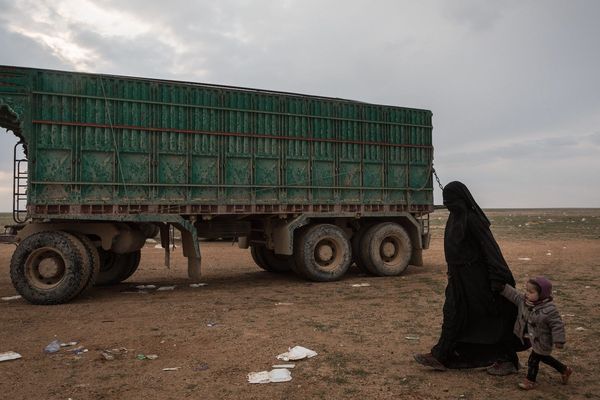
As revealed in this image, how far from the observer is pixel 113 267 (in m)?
9.64

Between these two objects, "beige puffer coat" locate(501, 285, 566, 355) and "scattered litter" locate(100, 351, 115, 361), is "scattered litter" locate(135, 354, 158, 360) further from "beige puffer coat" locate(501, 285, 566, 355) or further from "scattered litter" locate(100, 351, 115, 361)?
"beige puffer coat" locate(501, 285, 566, 355)

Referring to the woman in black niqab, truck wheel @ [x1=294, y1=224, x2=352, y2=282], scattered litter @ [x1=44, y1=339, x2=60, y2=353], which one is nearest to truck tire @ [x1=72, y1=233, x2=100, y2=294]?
scattered litter @ [x1=44, y1=339, x2=60, y2=353]

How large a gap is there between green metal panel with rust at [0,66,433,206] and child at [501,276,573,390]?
6253mm

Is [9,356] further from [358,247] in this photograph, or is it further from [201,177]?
[358,247]

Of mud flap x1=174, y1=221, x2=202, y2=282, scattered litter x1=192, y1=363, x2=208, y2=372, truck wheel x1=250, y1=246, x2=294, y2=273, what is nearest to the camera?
scattered litter x1=192, y1=363, x2=208, y2=372

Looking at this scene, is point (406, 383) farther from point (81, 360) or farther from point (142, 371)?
point (81, 360)

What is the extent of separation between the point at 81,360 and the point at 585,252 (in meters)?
15.9

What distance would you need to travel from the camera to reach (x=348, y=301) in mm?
7785

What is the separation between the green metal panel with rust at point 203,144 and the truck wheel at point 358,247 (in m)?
0.75

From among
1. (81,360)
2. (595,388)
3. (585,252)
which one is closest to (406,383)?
(595,388)

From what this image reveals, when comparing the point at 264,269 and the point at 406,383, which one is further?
the point at 264,269

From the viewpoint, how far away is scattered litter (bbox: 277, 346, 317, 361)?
15.2ft

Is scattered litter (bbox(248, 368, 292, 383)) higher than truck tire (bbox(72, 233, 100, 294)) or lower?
lower

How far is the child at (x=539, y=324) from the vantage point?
3657 millimetres
